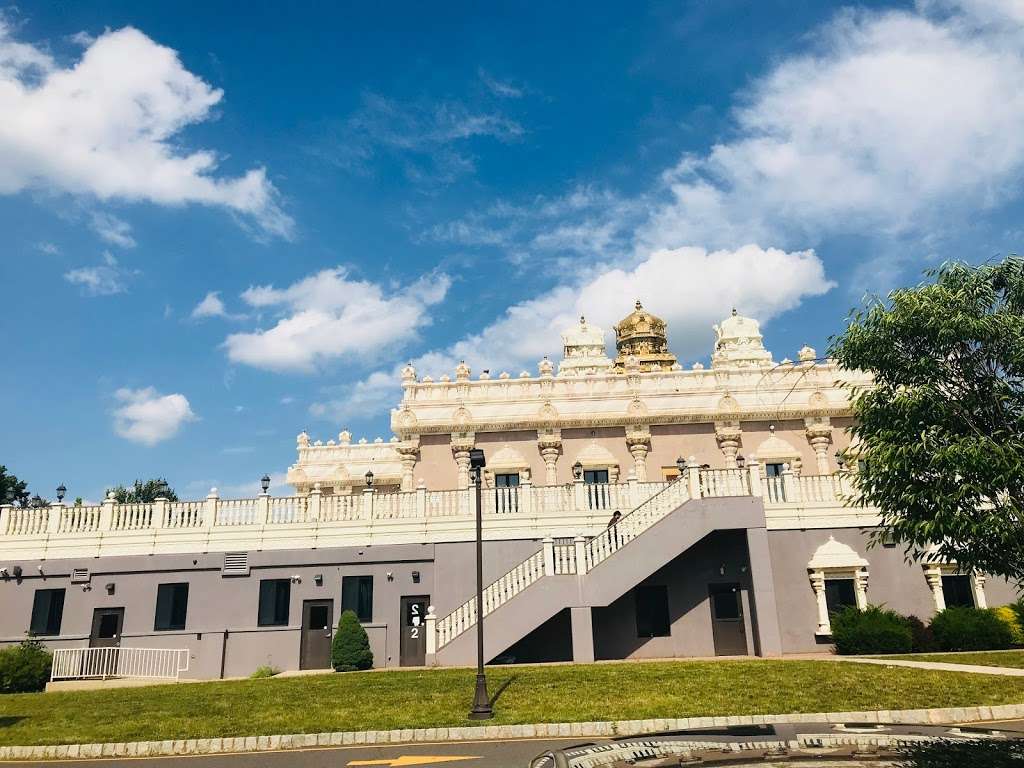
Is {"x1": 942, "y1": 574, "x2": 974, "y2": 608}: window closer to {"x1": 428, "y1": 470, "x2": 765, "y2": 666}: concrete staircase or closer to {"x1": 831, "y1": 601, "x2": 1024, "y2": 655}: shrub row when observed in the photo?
{"x1": 831, "y1": 601, "x2": 1024, "y2": 655}: shrub row

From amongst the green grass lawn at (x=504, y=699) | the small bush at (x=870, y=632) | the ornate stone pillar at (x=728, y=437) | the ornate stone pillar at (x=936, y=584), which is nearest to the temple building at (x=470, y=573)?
the ornate stone pillar at (x=936, y=584)

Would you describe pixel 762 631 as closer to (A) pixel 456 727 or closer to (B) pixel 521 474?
(A) pixel 456 727

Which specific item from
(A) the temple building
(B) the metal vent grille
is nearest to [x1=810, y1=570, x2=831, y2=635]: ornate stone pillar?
(A) the temple building

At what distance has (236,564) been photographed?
25609mm

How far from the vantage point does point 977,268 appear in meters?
17.3

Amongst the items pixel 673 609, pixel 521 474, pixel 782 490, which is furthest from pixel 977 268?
pixel 521 474

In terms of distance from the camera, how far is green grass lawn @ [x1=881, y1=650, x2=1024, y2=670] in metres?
18.2

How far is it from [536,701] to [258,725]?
5362 millimetres

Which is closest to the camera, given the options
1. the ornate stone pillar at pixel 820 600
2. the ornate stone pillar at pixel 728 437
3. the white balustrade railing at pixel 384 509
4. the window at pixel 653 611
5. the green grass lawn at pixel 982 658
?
the green grass lawn at pixel 982 658

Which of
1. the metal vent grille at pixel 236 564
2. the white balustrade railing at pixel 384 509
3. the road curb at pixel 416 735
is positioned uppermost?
the white balustrade railing at pixel 384 509

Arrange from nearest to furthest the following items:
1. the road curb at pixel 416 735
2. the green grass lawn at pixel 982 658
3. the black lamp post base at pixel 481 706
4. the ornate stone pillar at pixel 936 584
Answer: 1. the road curb at pixel 416 735
2. the black lamp post base at pixel 481 706
3. the green grass lawn at pixel 982 658
4. the ornate stone pillar at pixel 936 584

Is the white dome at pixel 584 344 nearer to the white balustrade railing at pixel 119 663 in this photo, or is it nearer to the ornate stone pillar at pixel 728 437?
the ornate stone pillar at pixel 728 437

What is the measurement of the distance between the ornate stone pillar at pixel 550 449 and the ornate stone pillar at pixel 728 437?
7.85 meters

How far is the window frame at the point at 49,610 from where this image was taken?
25.6m
